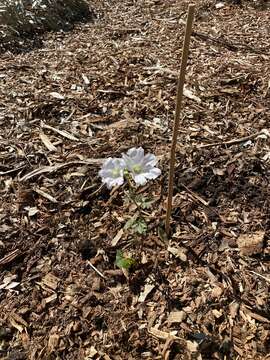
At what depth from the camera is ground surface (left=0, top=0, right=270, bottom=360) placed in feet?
6.68

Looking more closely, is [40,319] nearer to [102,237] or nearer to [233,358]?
[102,237]

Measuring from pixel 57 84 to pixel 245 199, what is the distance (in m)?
1.92

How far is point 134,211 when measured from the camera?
251 cm

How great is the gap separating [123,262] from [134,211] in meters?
0.41

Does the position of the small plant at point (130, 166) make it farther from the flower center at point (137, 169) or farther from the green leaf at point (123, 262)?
the green leaf at point (123, 262)

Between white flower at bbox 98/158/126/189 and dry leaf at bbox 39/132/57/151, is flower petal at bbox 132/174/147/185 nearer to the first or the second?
white flower at bbox 98/158/126/189

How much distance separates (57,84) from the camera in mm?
3648

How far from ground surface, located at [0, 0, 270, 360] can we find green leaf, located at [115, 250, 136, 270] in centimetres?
6

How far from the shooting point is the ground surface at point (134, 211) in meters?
2.04

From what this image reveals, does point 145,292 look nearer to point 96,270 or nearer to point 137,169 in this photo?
point 96,270

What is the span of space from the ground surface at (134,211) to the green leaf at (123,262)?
0.18 feet

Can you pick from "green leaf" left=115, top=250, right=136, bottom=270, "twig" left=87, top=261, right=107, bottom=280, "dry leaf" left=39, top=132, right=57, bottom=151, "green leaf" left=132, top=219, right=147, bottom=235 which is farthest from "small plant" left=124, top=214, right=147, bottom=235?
"dry leaf" left=39, top=132, right=57, bottom=151

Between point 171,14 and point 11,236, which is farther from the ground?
point 171,14

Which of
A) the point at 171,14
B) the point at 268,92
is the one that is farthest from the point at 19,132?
the point at 171,14
